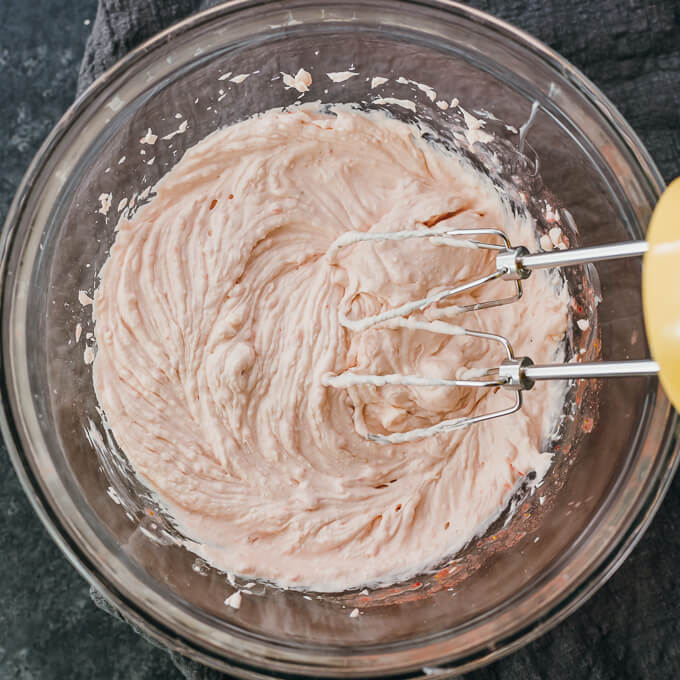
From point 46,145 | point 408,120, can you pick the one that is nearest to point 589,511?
point 408,120

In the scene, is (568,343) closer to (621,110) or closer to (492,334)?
(492,334)

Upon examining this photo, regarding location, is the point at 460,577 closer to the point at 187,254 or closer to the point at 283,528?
the point at 283,528

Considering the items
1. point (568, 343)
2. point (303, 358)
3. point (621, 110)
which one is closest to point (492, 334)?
point (568, 343)

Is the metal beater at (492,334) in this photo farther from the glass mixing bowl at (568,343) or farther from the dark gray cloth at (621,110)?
the dark gray cloth at (621,110)

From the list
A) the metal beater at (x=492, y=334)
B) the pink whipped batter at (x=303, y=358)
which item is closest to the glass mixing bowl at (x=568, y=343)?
the pink whipped batter at (x=303, y=358)

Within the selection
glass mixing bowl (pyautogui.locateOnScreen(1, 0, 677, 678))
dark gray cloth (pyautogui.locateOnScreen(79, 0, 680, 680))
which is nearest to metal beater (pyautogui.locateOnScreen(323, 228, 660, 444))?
glass mixing bowl (pyautogui.locateOnScreen(1, 0, 677, 678))

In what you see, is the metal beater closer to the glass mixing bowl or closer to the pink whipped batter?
the pink whipped batter
